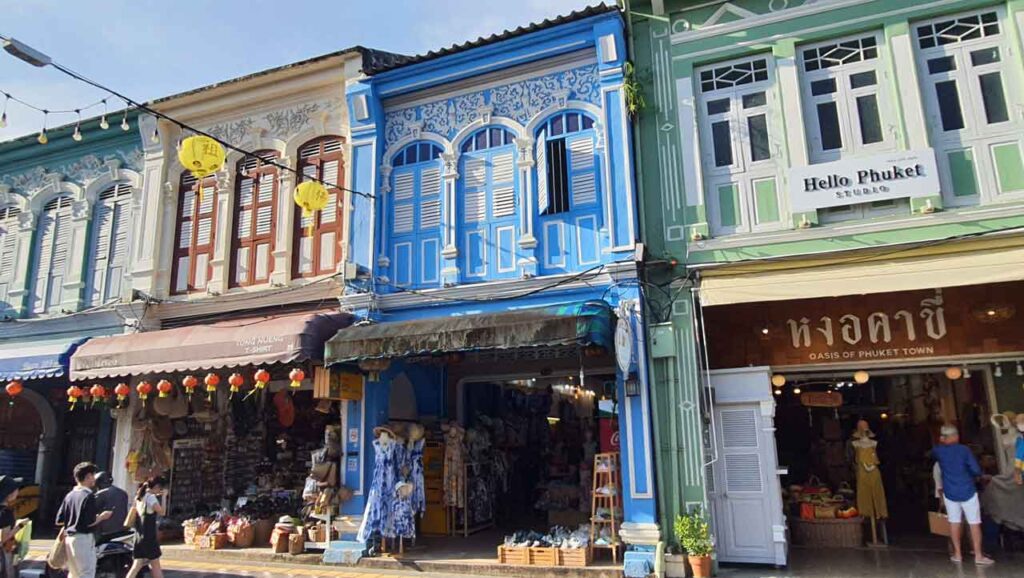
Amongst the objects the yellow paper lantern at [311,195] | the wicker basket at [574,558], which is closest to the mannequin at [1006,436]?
the wicker basket at [574,558]

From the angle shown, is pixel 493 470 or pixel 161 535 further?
pixel 493 470

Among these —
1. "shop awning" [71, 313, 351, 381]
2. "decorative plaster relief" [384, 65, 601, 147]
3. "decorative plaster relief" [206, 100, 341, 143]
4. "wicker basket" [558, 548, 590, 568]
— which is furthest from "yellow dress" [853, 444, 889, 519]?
A: "decorative plaster relief" [206, 100, 341, 143]

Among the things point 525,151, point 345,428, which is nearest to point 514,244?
point 525,151

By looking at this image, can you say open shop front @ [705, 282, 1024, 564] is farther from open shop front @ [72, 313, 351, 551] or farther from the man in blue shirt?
open shop front @ [72, 313, 351, 551]

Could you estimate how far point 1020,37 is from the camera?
27.5 ft

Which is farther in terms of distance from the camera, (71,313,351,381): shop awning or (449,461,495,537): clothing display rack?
(449,461,495,537): clothing display rack

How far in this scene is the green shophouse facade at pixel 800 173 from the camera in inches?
324

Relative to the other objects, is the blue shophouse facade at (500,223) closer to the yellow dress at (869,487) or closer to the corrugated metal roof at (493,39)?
the corrugated metal roof at (493,39)

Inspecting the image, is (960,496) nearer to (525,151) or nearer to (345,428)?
(525,151)

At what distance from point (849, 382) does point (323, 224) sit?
30.0 feet

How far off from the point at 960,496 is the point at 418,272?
794cm

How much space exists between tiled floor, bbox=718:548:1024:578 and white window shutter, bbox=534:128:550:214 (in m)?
5.44

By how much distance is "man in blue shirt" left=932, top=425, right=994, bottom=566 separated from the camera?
8.27m

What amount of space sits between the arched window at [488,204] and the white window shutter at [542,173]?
44 centimetres
